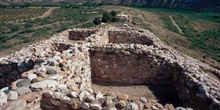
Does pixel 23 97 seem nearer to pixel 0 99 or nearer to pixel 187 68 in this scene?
pixel 0 99

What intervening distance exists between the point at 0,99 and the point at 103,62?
4.93 metres

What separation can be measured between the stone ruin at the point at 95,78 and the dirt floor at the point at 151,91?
14 cm

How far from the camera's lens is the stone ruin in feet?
16.6

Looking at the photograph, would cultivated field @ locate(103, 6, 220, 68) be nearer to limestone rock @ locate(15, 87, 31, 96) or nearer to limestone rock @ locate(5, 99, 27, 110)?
limestone rock @ locate(15, 87, 31, 96)

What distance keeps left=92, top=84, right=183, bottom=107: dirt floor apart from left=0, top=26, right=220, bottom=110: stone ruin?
0.14 meters

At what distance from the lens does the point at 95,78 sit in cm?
959

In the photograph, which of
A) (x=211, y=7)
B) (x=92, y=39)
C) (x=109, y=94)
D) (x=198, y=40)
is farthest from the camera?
(x=211, y=7)

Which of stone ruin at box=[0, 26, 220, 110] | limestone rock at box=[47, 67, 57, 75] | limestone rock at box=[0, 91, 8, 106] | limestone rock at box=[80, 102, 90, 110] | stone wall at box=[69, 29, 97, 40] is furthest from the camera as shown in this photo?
stone wall at box=[69, 29, 97, 40]

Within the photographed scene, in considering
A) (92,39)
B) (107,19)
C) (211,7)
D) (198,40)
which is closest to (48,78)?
(92,39)

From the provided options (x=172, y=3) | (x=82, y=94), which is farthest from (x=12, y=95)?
(x=172, y=3)

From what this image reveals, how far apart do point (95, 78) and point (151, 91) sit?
1936 millimetres

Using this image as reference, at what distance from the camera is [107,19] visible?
33.2 metres

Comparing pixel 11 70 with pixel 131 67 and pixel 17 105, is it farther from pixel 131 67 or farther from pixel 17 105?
pixel 131 67

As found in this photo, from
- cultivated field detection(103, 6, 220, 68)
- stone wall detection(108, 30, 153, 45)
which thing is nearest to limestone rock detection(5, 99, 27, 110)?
stone wall detection(108, 30, 153, 45)
